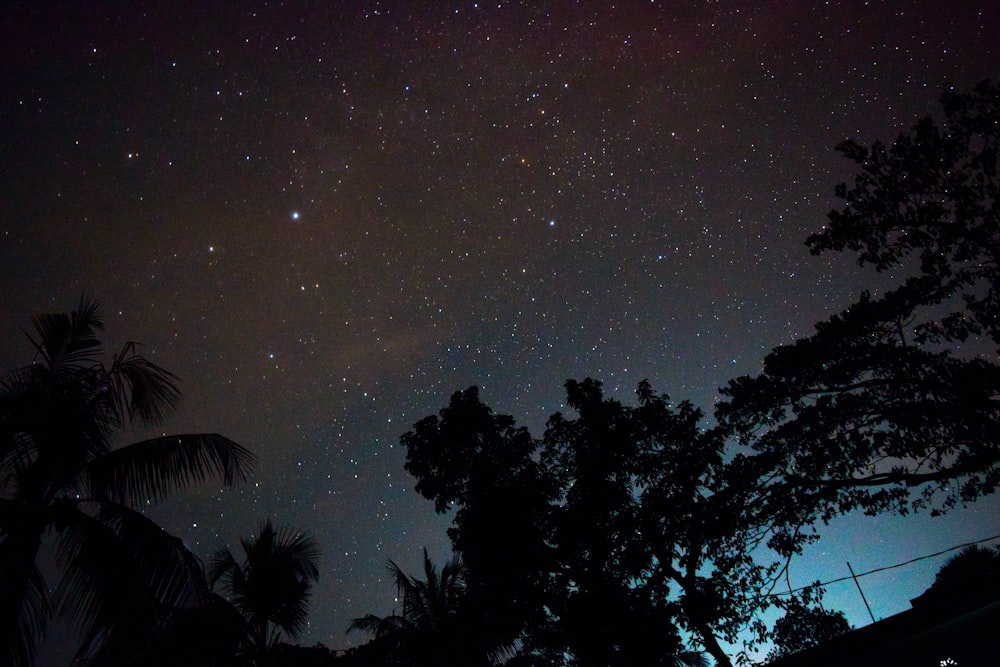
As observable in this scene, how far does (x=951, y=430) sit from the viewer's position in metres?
9.38

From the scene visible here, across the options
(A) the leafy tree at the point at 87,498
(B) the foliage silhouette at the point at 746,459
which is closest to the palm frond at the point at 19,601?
(A) the leafy tree at the point at 87,498

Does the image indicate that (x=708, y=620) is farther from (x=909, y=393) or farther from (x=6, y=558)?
(x=6, y=558)

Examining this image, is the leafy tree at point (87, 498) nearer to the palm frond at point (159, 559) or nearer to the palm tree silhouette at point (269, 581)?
the palm frond at point (159, 559)

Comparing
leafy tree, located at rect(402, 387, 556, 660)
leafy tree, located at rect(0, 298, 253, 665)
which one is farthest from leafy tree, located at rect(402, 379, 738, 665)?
leafy tree, located at rect(0, 298, 253, 665)

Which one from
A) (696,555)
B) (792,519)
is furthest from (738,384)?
(696,555)

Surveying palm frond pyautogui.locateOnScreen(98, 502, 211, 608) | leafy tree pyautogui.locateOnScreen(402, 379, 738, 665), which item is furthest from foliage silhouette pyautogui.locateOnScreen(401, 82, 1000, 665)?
palm frond pyautogui.locateOnScreen(98, 502, 211, 608)

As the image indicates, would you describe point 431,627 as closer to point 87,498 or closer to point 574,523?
point 574,523

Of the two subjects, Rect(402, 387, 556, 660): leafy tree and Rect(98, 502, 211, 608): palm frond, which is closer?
Rect(98, 502, 211, 608): palm frond

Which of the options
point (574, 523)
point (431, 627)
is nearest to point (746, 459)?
point (574, 523)

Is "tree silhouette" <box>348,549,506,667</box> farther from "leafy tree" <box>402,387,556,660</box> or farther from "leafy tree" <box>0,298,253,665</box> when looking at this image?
"leafy tree" <box>0,298,253,665</box>

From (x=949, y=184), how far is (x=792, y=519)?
19.6 ft

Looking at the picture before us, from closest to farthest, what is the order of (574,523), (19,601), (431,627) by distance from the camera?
(19,601) → (574,523) → (431,627)

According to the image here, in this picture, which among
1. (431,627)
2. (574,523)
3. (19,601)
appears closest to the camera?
(19,601)

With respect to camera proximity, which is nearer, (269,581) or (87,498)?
(87,498)
